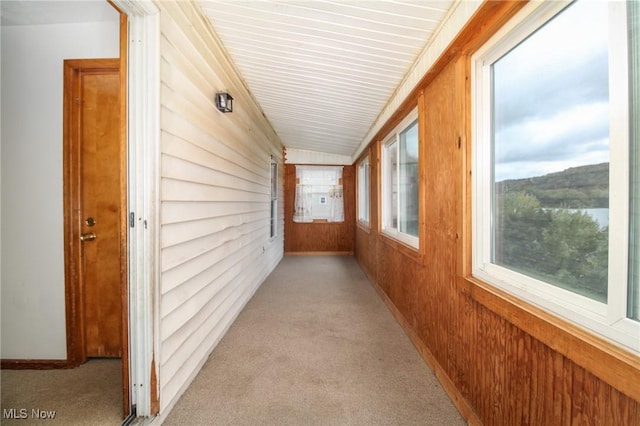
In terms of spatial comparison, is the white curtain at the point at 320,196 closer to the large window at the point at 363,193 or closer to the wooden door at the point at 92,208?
the large window at the point at 363,193

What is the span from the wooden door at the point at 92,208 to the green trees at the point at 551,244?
2.39 metres

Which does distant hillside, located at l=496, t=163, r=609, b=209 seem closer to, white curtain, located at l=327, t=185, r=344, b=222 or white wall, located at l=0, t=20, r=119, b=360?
white wall, located at l=0, t=20, r=119, b=360

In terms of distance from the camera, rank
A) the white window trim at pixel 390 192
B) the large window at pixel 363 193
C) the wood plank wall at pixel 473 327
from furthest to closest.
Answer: the large window at pixel 363 193 < the white window trim at pixel 390 192 < the wood plank wall at pixel 473 327

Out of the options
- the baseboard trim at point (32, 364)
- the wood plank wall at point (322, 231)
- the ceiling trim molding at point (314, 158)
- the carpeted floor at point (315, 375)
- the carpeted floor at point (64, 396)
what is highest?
the ceiling trim molding at point (314, 158)

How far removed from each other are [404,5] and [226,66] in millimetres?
1471

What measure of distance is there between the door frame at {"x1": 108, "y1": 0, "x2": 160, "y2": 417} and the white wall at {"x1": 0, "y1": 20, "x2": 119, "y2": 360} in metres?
0.79

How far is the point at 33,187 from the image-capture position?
1780mm

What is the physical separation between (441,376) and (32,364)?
8.74 ft

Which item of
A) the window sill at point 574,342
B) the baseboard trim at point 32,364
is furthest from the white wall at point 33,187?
the window sill at point 574,342

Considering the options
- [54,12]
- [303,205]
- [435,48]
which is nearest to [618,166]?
[435,48]

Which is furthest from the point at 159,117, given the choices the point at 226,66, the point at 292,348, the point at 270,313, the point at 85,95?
the point at 270,313

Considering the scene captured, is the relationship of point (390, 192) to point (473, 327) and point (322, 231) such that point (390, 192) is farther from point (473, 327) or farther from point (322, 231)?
point (322, 231)

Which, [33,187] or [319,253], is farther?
[319,253]

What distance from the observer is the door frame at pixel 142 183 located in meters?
1.31
